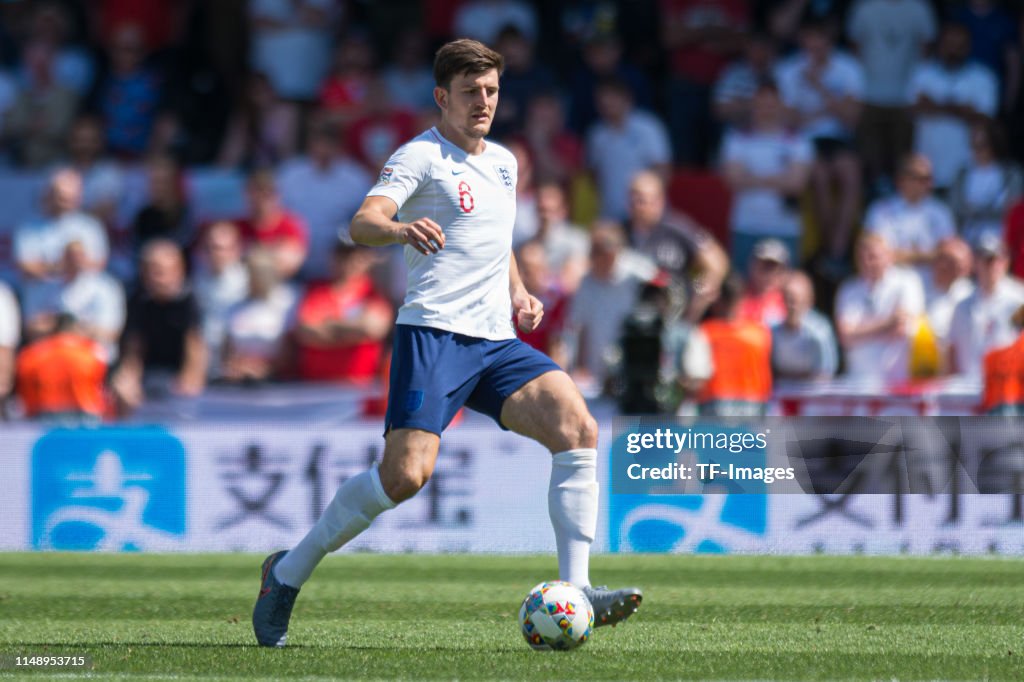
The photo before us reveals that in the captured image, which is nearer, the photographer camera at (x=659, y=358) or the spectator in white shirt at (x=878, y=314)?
the photographer camera at (x=659, y=358)

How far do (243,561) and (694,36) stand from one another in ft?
22.9

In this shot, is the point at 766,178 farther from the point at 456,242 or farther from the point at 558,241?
the point at 456,242

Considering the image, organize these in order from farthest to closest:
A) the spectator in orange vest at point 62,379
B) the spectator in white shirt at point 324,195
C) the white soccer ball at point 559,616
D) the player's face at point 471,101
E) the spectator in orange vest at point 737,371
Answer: the spectator in white shirt at point 324,195 → the spectator in orange vest at point 62,379 → the spectator in orange vest at point 737,371 → the player's face at point 471,101 → the white soccer ball at point 559,616

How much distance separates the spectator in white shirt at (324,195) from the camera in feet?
45.5

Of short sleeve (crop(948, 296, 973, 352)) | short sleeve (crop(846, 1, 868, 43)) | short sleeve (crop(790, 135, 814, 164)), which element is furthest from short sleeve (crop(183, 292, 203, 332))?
short sleeve (crop(846, 1, 868, 43))

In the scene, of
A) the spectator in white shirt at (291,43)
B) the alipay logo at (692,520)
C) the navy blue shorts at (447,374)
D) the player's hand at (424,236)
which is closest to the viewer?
the player's hand at (424,236)

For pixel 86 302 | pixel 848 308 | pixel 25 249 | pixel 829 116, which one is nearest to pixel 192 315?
pixel 86 302

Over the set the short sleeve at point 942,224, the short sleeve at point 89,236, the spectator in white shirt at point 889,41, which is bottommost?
the short sleeve at point 89,236

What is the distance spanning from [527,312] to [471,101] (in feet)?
2.55

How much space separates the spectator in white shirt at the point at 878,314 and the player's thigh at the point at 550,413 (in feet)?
20.5

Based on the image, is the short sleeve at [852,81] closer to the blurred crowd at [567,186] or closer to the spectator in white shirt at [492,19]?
the blurred crowd at [567,186]

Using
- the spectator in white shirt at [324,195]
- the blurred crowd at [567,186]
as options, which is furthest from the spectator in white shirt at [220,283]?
the spectator in white shirt at [324,195]

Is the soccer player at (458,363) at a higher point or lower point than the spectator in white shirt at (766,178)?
lower

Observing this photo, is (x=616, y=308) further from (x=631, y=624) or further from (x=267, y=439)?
(x=631, y=624)
